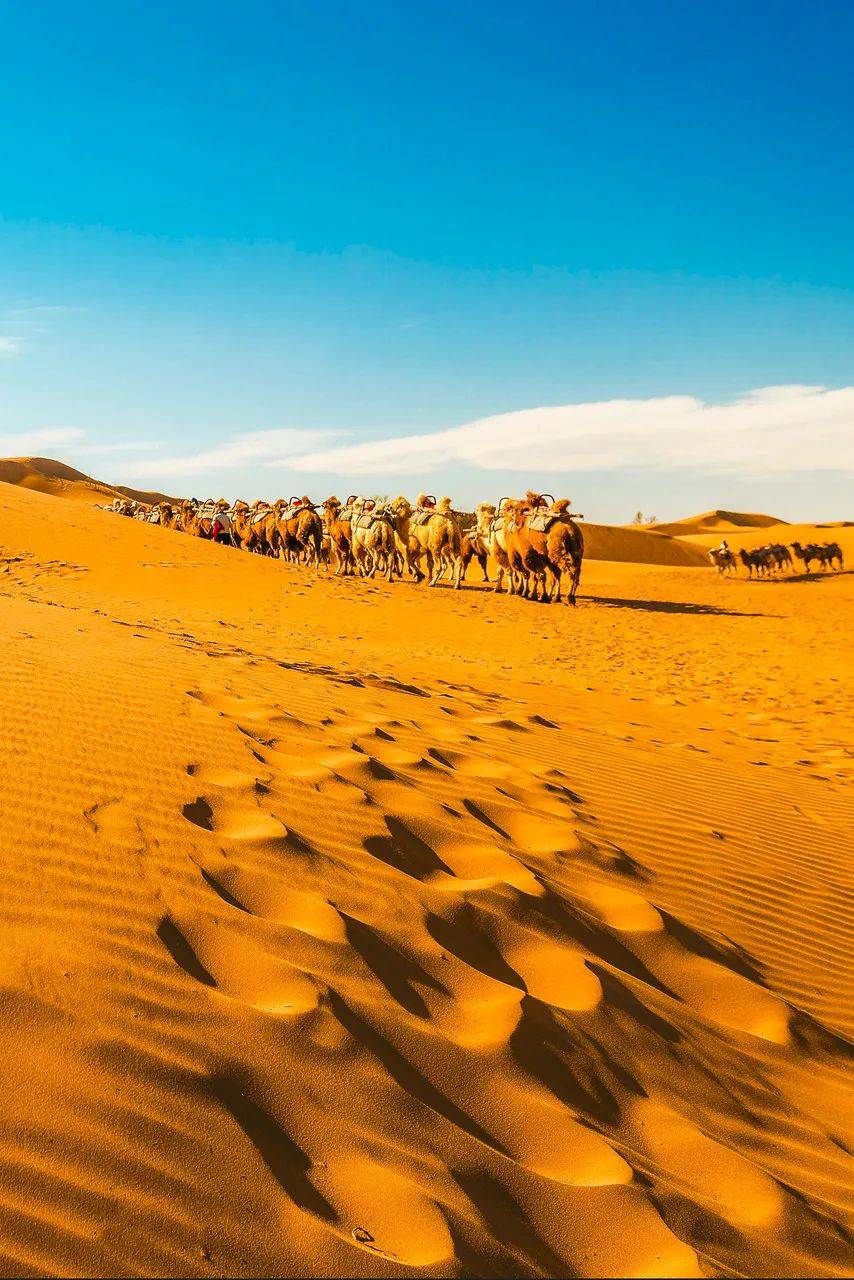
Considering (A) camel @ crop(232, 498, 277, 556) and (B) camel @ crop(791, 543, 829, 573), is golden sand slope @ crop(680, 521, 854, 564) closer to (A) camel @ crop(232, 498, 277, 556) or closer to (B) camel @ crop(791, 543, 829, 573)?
→ (B) camel @ crop(791, 543, 829, 573)

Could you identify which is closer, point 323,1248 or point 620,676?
point 323,1248

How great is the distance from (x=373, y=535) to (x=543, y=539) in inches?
211

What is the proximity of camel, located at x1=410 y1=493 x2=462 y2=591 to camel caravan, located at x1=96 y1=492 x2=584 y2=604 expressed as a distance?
0.03 meters

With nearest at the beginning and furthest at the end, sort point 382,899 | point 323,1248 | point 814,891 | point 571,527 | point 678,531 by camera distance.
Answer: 1. point 323,1248
2. point 382,899
3. point 814,891
4. point 571,527
5. point 678,531

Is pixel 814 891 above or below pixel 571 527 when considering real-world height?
below

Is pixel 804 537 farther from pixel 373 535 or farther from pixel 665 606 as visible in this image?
pixel 373 535

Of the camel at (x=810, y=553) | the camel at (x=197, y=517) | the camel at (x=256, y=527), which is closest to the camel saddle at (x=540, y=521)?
the camel at (x=256, y=527)

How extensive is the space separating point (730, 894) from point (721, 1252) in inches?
110

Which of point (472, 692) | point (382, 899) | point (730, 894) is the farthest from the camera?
point (472, 692)

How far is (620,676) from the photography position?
13812 millimetres

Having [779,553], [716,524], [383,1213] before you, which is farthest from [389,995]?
[716,524]

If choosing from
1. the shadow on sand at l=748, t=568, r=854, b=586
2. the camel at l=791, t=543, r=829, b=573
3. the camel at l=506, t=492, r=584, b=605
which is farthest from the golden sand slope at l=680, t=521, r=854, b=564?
the camel at l=506, t=492, r=584, b=605

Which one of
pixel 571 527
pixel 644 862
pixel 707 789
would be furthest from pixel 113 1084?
pixel 571 527

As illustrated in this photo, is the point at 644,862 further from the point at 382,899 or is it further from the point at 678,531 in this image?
the point at 678,531
